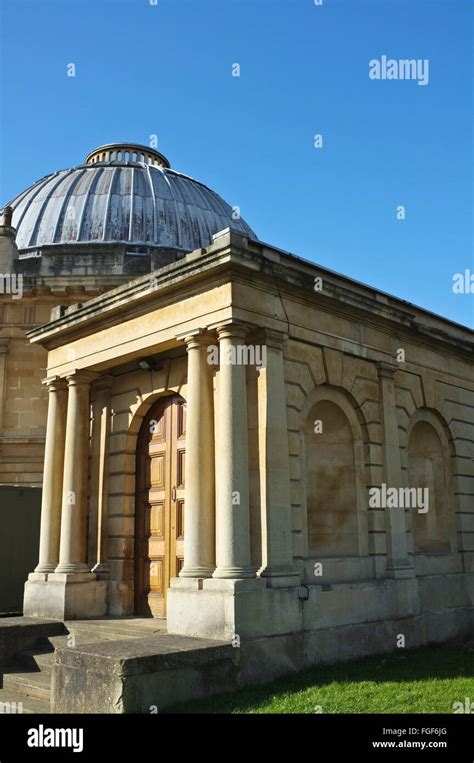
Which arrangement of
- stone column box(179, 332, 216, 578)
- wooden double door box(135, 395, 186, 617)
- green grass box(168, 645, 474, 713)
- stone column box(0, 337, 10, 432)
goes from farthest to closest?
stone column box(0, 337, 10, 432) → wooden double door box(135, 395, 186, 617) → stone column box(179, 332, 216, 578) → green grass box(168, 645, 474, 713)

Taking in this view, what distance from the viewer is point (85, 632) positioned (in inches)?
477

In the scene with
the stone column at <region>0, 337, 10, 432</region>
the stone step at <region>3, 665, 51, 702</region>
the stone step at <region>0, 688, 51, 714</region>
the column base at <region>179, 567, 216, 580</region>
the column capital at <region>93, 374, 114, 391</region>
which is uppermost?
the stone column at <region>0, 337, 10, 432</region>

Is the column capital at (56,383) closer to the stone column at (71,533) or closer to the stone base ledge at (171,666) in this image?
the stone column at (71,533)

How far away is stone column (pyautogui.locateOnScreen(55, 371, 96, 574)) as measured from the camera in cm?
1378

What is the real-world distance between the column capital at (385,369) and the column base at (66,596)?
640 centimetres

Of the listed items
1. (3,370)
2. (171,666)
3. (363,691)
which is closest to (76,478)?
(171,666)

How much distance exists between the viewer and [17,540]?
53.9 feet

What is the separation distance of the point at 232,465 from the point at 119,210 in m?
19.1

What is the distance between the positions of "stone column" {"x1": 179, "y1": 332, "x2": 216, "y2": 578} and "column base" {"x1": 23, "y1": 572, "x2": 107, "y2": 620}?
3.24 metres

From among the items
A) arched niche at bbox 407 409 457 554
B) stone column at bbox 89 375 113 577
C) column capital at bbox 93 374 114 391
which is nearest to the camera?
stone column at bbox 89 375 113 577

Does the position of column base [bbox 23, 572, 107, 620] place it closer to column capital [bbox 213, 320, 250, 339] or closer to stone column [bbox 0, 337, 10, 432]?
column capital [bbox 213, 320, 250, 339]

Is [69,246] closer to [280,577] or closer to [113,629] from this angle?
[113,629]

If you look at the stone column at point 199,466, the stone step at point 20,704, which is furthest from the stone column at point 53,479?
the stone column at point 199,466

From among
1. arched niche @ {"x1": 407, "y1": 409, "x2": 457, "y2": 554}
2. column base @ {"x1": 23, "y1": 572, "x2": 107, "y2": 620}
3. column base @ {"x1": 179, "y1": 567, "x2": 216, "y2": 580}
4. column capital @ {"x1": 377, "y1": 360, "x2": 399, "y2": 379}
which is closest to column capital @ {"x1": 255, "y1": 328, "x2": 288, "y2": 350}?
column capital @ {"x1": 377, "y1": 360, "x2": 399, "y2": 379}
